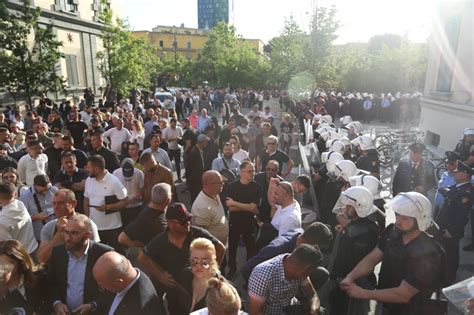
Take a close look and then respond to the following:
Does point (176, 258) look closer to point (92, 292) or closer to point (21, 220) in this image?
point (92, 292)

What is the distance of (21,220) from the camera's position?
3828 millimetres

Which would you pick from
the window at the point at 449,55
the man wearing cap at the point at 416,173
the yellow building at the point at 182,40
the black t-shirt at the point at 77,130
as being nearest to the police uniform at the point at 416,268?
the man wearing cap at the point at 416,173

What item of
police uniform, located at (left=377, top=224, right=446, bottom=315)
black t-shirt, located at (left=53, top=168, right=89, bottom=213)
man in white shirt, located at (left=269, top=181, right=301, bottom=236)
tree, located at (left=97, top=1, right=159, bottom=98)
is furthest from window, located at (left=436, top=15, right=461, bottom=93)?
tree, located at (left=97, top=1, right=159, bottom=98)

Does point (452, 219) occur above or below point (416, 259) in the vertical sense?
below

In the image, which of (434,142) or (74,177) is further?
(434,142)

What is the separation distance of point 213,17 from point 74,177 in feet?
475

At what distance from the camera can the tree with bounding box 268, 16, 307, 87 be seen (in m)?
24.9

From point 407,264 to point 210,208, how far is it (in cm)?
216

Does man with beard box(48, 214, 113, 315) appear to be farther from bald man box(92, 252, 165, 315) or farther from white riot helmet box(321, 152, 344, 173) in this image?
white riot helmet box(321, 152, 344, 173)

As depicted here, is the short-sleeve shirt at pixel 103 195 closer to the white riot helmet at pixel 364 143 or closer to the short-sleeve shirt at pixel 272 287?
the short-sleeve shirt at pixel 272 287

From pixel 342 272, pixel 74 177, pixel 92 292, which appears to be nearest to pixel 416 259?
pixel 342 272

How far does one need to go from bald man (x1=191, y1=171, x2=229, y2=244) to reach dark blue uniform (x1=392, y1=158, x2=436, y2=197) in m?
3.67

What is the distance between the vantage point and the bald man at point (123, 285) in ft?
8.14

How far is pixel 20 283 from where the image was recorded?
2.81 meters
